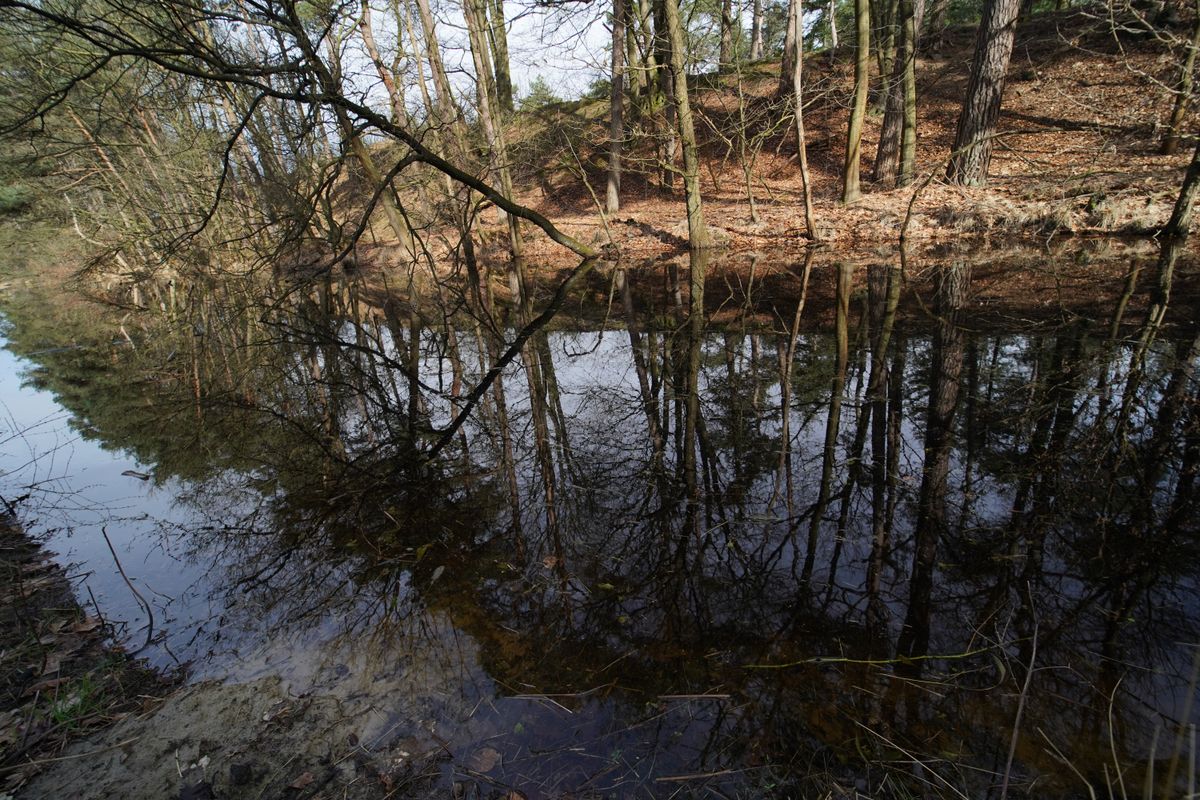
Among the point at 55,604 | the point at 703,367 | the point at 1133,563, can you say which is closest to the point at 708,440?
the point at 703,367

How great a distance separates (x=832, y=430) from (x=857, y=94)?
11273mm

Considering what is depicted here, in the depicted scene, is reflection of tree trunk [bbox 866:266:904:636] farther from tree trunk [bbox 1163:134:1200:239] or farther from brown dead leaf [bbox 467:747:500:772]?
tree trunk [bbox 1163:134:1200:239]

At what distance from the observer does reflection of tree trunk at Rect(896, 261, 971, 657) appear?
274 cm

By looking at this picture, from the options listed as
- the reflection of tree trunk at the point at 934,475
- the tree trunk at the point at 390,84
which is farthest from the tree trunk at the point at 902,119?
the tree trunk at the point at 390,84

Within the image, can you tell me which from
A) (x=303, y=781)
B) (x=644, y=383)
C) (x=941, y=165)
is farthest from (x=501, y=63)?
(x=303, y=781)

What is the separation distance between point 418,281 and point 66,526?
14622 mm

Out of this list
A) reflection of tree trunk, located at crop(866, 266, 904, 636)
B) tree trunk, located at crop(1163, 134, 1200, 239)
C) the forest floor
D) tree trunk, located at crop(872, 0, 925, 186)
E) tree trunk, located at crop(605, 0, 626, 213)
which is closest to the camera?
reflection of tree trunk, located at crop(866, 266, 904, 636)

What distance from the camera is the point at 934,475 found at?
3990 millimetres

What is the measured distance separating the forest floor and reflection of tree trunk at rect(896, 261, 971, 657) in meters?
4.74

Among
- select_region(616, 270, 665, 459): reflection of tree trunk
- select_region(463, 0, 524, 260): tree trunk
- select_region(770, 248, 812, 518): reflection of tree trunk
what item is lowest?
select_region(616, 270, 665, 459): reflection of tree trunk

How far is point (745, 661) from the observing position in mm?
2596

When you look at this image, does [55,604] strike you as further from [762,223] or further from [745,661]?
[762,223]

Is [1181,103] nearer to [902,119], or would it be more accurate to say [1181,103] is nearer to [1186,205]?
[1186,205]

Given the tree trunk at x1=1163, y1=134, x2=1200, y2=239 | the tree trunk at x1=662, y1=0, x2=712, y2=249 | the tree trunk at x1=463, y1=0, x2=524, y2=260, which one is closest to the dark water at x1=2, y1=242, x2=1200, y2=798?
the tree trunk at x1=1163, y1=134, x2=1200, y2=239
